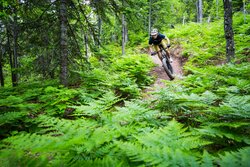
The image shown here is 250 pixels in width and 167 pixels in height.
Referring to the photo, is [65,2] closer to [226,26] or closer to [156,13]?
[226,26]

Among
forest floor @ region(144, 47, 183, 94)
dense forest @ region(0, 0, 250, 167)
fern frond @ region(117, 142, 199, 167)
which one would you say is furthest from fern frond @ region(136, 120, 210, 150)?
forest floor @ region(144, 47, 183, 94)

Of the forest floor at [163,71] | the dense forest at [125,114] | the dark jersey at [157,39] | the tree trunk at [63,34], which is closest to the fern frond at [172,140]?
the dense forest at [125,114]

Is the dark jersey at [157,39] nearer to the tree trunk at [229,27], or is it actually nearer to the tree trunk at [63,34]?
the tree trunk at [229,27]

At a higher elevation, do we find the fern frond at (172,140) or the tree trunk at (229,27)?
the tree trunk at (229,27)

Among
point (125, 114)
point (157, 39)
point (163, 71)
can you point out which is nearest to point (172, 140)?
point (125, 114)

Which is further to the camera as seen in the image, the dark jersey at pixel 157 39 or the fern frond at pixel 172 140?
the dark jersey at pixel 157 39

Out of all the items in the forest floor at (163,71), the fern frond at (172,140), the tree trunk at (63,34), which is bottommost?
the fern frond at (172,140)

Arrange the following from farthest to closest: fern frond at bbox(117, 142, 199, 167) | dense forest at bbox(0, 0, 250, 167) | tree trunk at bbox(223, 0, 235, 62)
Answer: tree trunk at bbox(223, 0, 235, 62), dense forest at bbox(0, 0, 250, 167), fern frond at bbox(117, 142, 199, 167)

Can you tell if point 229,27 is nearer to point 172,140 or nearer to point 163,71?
point 163,71

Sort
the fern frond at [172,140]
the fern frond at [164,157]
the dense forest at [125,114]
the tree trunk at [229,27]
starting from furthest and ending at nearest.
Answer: the tree trunk at [229,27] < the fern frond at [172,140] < the dense forest at [125,114] < the fern frond at [164,157]

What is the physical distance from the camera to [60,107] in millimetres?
5141

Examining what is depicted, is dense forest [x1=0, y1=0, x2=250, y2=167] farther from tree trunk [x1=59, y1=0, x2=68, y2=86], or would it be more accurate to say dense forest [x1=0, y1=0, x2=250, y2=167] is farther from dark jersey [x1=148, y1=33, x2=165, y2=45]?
dark jersey [x1=148, y1=33, x2=165, y2=45]

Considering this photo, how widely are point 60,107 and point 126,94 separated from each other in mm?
2954

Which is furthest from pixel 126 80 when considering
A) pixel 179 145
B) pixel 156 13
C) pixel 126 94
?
pixel 156 13
